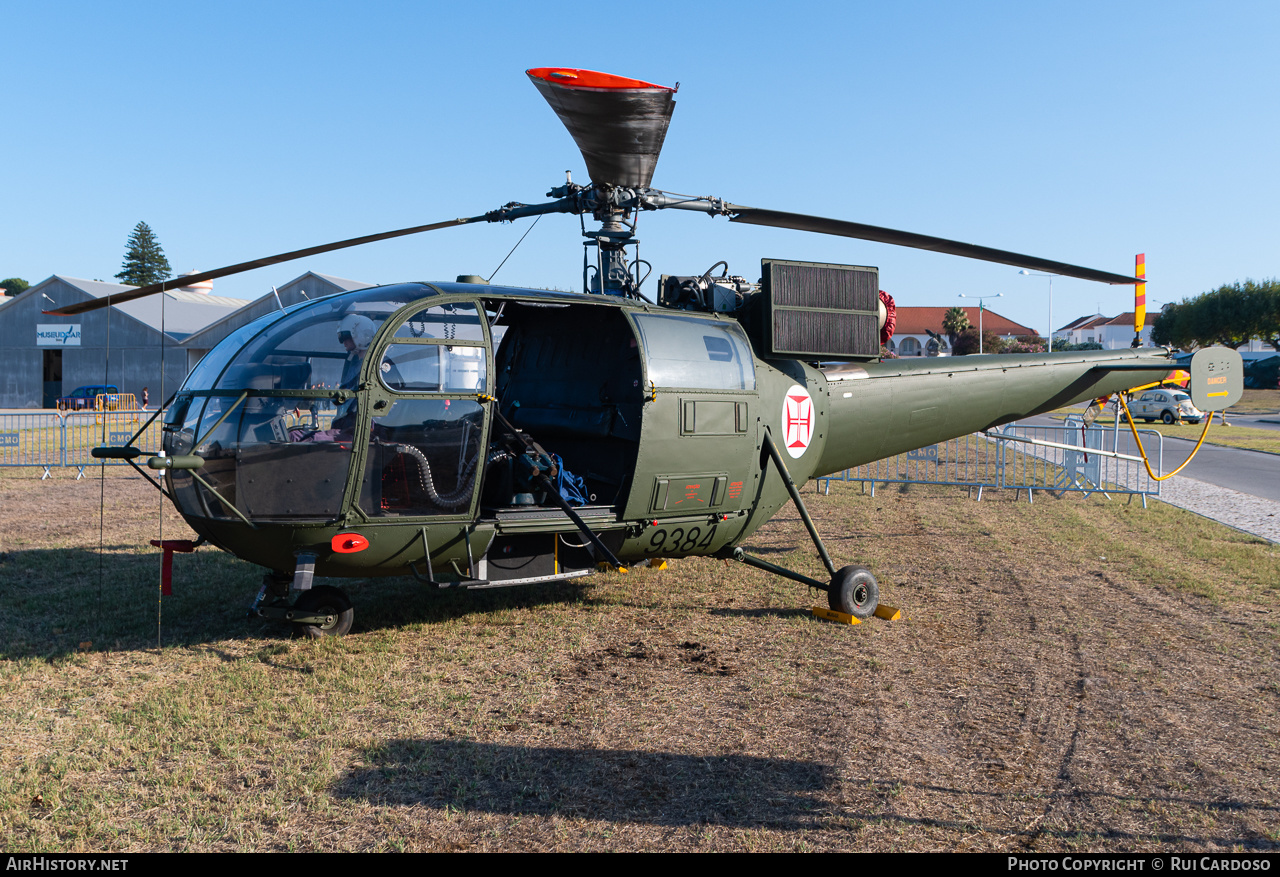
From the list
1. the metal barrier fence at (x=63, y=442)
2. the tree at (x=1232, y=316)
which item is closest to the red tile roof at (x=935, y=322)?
the tree at (x=1232, y=316)

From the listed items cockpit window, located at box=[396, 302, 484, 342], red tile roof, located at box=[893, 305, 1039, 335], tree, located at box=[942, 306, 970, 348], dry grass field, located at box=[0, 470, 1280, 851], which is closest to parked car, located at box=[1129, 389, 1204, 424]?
dry grass field, located at box=[0, 470, 1280, 851]

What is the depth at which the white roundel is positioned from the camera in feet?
27.2

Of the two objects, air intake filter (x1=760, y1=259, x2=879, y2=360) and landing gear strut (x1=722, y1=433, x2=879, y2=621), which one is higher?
air intake filter (x1=760, y1=259, x2=879, y2=360)

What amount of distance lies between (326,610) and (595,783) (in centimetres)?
323

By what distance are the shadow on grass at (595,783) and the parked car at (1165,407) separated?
3995 centimetres

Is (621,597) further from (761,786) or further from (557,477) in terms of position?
(761,786)

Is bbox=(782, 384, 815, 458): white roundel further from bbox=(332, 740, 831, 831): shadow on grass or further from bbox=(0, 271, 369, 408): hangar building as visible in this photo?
bbox=(0, 271, 369, 408): hangar building

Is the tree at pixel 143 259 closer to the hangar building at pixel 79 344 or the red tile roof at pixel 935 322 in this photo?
the hangar building at pixel 79 344

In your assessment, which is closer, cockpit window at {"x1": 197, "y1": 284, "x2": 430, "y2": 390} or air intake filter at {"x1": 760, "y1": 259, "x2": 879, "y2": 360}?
cockpit window at {"x1": 197, "y1": 284, "x2": 430, "y2": 390}

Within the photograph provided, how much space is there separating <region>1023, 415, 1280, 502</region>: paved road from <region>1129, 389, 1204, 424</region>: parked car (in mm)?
10679

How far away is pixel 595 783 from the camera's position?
176 inches

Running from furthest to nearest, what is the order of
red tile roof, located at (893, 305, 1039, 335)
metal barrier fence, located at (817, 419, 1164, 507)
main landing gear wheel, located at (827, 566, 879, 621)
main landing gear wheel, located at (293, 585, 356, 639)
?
red tile roof, located at (893, 305, 1039, 335) < metal barrier fence, located at (817, 419, 1164, 507) < main landing gear wheel, located at (827, 566, 879, 621) < main landing gear wheel, located at (293, 585, 356, 639)

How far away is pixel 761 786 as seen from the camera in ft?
14.6

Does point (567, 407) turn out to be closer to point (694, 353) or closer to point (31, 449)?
point (694, 353)
